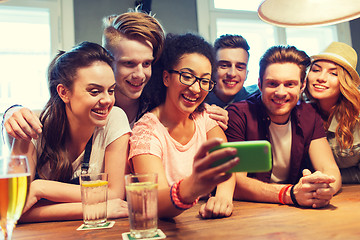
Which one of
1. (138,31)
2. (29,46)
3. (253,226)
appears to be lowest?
(253,226)

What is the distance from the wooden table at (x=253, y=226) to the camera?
871mm

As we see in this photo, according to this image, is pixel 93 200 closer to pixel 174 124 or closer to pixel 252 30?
pixel 174 124

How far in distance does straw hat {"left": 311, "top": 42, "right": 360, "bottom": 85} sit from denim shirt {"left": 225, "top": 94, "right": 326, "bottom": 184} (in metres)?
0.35

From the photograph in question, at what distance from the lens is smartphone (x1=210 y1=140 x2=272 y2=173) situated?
2.51 feet

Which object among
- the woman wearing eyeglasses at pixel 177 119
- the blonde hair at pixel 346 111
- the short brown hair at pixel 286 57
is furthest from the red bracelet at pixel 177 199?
the blonde hair at pixel 346 111

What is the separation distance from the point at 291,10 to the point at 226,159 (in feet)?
2.70

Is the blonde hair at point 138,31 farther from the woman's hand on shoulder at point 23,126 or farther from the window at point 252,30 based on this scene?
the window at point 252,30

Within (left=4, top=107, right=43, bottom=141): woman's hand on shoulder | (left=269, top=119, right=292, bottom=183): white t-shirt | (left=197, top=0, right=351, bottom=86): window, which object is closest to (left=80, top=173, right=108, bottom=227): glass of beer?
(left=4, top=107, right=43, bottom=141): woman's hand on shoulder

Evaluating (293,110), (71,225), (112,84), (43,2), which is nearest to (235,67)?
(293,110)

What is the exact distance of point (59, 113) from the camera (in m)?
1.48

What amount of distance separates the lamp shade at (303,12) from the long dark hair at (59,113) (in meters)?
0.74

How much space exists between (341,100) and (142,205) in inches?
60.8

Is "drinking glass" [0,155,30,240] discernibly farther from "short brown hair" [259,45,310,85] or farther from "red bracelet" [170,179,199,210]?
"short brown hair" [259,45,310,85]

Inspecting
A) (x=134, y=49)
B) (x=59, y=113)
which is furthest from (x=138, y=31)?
(x=59, y=113)
